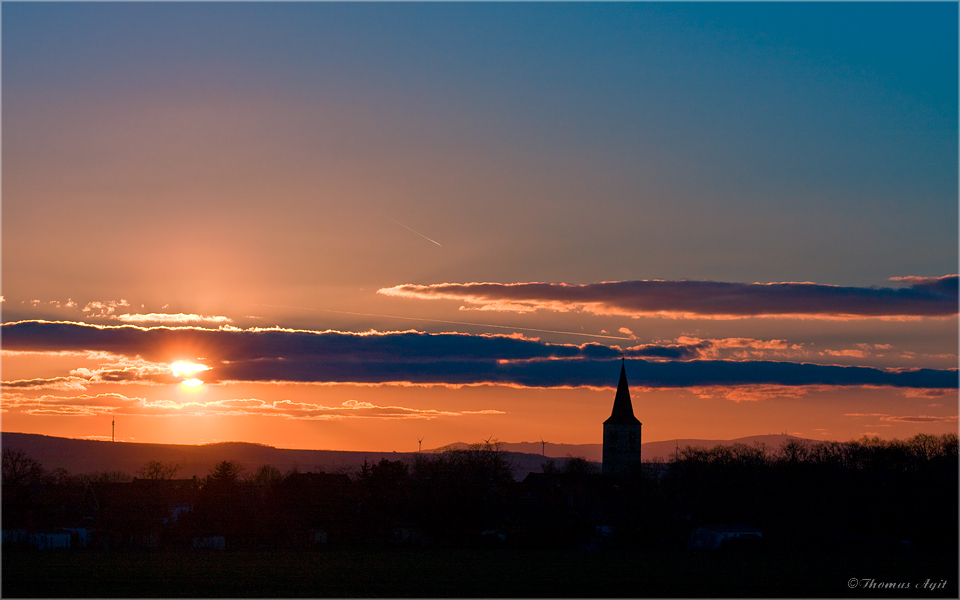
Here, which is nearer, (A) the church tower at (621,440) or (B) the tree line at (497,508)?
(B) the tree line at (497,508)

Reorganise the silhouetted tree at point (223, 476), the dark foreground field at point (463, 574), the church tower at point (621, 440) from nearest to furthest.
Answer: the dark foreground field at point (463, 574)
the silhouetted tree at point (223, 476)
the church tower at point (621, 440)

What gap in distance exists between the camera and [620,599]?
45250 millimetres

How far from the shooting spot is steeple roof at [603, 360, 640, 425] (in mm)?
159500

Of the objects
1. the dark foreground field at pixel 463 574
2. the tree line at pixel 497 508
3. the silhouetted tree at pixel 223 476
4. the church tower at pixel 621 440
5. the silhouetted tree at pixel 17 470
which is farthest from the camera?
the church tower at pixel 621 440

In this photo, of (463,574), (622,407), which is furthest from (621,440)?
(463,574)

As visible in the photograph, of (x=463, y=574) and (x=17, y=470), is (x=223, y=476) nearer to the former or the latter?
(x=17, y=470)

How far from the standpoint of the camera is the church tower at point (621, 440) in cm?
15812

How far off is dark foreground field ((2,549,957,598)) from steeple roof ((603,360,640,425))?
276 ft

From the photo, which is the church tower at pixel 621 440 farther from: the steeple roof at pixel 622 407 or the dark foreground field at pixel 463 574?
the dark foreground field at pixel 463 574

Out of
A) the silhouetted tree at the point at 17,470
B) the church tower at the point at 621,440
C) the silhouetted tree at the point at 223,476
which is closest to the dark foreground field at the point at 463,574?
the silhouetted tree at the point at 223,476

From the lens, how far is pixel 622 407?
16150 centimetres

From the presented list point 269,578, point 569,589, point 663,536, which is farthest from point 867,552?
point 269,578

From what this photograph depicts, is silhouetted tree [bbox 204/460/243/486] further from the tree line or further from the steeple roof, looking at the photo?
the steeple roof

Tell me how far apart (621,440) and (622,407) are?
576cm
